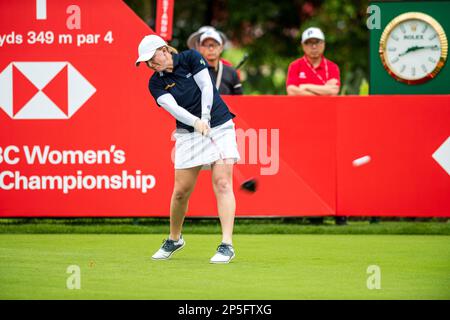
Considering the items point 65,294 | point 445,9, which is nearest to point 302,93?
point 445,9

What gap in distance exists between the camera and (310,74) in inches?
527

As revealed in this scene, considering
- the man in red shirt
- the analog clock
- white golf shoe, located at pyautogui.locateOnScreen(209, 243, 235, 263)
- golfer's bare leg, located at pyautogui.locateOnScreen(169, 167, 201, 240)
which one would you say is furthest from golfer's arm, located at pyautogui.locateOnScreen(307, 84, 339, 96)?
white golf shoe, located at pyautogui.locateOnScreen(209, 243, 235, 263)

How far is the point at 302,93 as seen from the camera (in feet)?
43.3

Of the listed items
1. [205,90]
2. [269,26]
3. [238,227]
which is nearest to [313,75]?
[238,227]

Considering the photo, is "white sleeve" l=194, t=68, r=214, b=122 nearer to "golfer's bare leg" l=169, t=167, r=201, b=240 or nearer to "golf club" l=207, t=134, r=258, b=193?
"golf club" l=207, t=134, r=258, b=193

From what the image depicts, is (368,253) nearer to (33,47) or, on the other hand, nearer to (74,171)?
(74,171)

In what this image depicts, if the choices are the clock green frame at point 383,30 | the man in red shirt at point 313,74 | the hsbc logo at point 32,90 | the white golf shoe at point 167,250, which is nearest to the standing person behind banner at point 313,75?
the man in red shirt at point 313,74

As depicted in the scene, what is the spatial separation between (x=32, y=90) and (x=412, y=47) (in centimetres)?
434

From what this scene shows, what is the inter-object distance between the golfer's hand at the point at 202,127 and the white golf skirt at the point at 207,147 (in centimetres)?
24

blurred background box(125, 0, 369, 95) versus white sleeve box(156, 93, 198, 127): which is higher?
blurred background box(125, 0, 369, 95)

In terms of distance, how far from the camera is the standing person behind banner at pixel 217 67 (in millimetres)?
13352

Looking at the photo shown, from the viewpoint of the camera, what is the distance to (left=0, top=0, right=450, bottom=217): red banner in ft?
41.9

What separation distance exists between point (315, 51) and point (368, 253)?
136 inches

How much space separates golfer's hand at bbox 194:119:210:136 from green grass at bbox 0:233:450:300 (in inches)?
42.8
